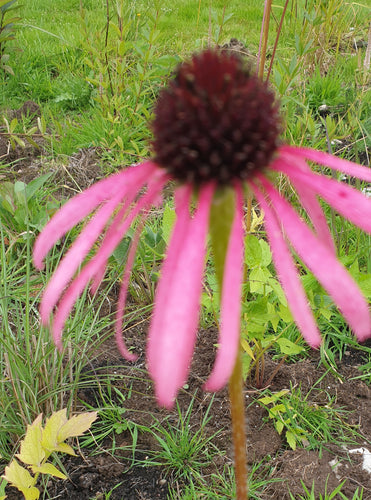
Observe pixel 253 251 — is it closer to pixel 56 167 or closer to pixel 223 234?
pixel 223 234

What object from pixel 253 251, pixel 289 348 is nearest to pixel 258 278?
pixel 253 251

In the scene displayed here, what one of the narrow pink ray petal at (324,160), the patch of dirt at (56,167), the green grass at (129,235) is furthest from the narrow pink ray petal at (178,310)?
the patch of dirt at (56,167)

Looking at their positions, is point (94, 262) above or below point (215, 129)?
below

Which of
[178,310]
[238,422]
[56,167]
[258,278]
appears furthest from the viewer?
[56,167]

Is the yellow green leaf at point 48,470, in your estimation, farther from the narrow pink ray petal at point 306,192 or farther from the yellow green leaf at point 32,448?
the narrow pink ray petal at point 306,192

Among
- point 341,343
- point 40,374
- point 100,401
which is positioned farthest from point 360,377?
point 40,374

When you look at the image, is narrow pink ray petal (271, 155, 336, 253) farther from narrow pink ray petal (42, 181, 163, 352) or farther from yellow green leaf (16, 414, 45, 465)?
yellow green leaf (16, 414, 45, 465)

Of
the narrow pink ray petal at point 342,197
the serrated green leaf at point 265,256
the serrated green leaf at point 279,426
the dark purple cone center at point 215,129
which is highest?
the dark purple cone center at point 215,129
